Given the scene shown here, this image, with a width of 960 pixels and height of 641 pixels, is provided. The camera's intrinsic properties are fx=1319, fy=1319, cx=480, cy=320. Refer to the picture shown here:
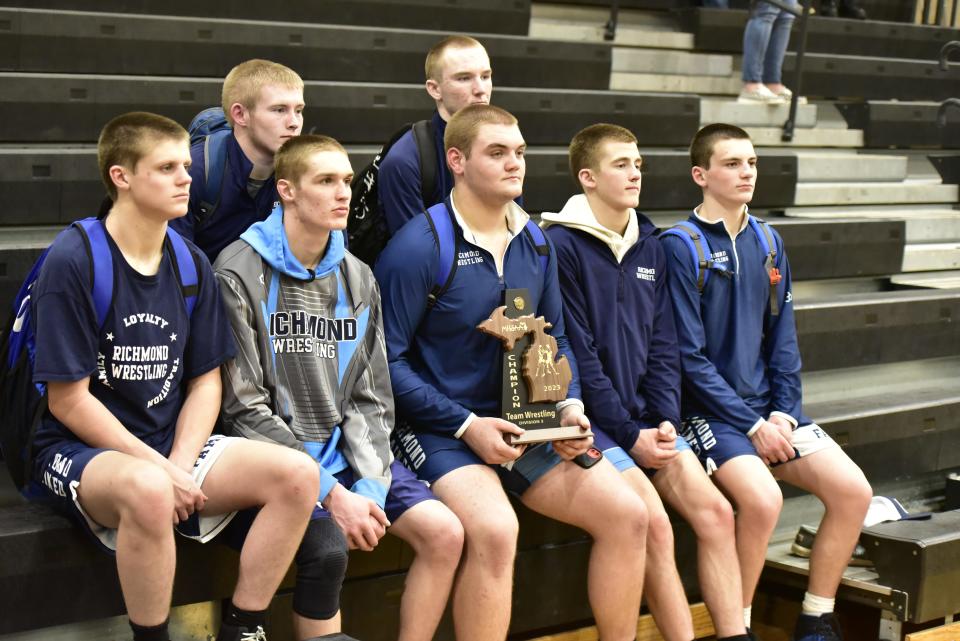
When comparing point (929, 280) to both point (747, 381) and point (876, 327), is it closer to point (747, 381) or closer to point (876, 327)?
point (876, 327)

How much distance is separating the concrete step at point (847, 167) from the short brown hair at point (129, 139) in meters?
3.90

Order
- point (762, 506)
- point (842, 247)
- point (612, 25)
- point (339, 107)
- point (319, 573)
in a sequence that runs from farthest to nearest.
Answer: point (612, 25) < point (842, 247) < point (339, 107) < point (762, 506) < point (319, 573)

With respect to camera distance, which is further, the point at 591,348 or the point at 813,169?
the point at 813,169

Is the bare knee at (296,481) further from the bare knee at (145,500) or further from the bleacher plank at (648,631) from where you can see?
the bleacher plank at (648,631)

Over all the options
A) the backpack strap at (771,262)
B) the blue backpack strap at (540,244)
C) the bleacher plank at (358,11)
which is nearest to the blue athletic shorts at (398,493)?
the blue backpack strap at (540,244)

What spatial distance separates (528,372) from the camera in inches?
133

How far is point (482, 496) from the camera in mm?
3301

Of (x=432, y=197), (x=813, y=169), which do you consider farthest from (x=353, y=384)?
(x=813, y=169)

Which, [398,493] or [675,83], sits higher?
[675,83]

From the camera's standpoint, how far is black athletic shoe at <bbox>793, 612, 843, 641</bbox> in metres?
3.83

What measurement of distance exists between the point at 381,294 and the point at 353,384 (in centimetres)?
31

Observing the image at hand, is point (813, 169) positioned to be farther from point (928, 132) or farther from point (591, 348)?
point (591, 348)

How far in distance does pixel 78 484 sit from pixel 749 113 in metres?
4.51

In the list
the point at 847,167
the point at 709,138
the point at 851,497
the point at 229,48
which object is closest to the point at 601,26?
the point at 847,167
